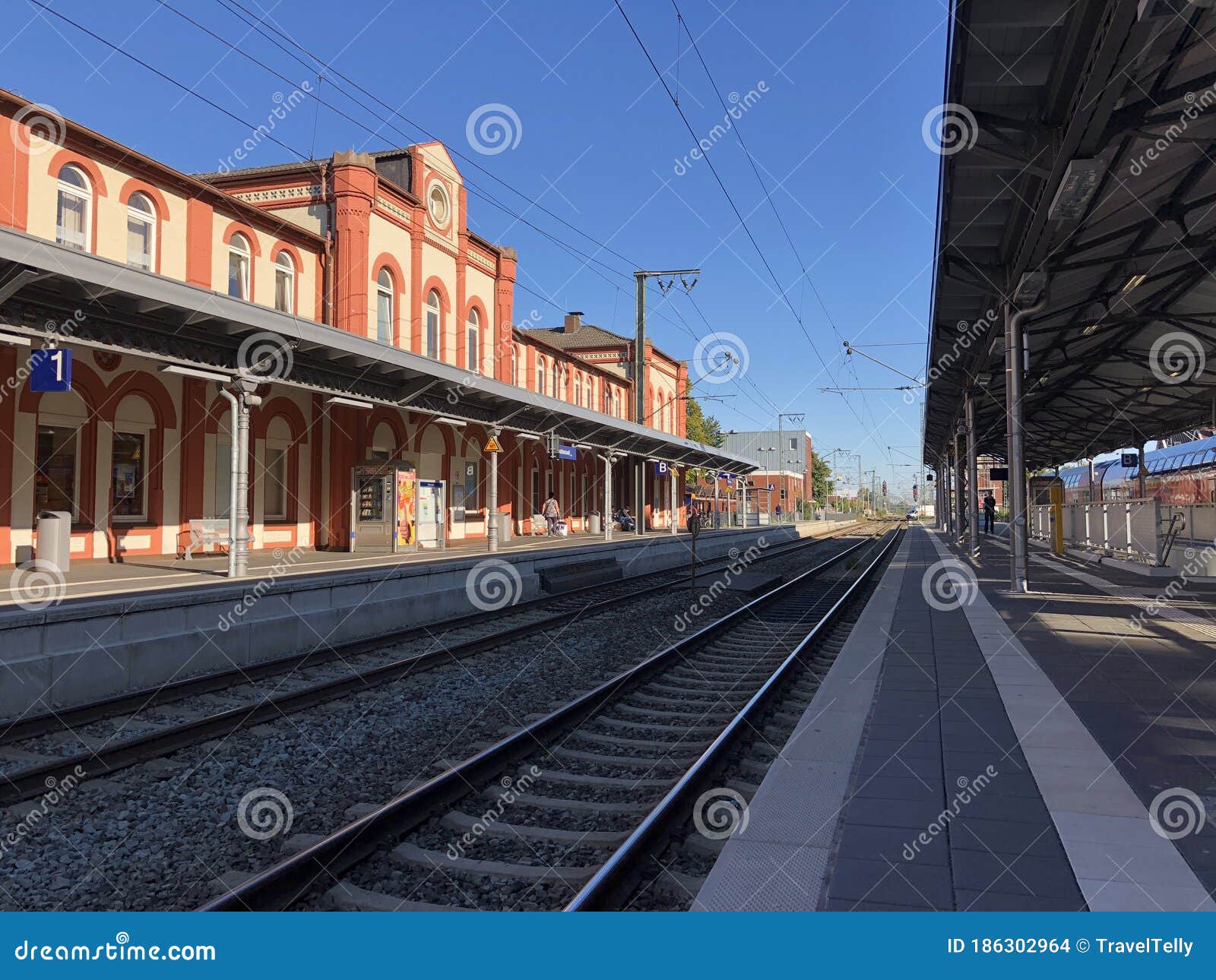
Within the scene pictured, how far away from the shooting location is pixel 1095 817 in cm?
418

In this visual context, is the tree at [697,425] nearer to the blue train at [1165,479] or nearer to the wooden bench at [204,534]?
the blue train at [1165,479]

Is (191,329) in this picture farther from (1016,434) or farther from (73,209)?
(1016,434)

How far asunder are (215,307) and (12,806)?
27.0 feet

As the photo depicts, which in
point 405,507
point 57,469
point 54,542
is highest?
point 57,469

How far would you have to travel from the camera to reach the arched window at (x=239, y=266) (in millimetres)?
19391

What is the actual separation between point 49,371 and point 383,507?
434 inches

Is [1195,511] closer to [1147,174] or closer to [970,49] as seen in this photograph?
[1147,174]

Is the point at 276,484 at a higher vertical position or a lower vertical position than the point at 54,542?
higher

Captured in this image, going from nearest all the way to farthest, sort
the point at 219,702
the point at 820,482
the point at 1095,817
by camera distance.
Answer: the point at 1095,817, the point at 219,702, the point at 820,482

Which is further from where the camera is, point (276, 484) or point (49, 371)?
point (276, 484)

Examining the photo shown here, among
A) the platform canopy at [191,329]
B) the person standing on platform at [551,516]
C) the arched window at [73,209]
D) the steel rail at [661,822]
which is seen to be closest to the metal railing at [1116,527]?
the steel rail at [661,822]

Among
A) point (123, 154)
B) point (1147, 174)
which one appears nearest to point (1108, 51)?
point (1147, 174)

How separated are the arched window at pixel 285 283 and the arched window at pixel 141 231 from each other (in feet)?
11.9

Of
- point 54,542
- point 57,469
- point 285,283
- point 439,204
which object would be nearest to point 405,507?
point 285,283
